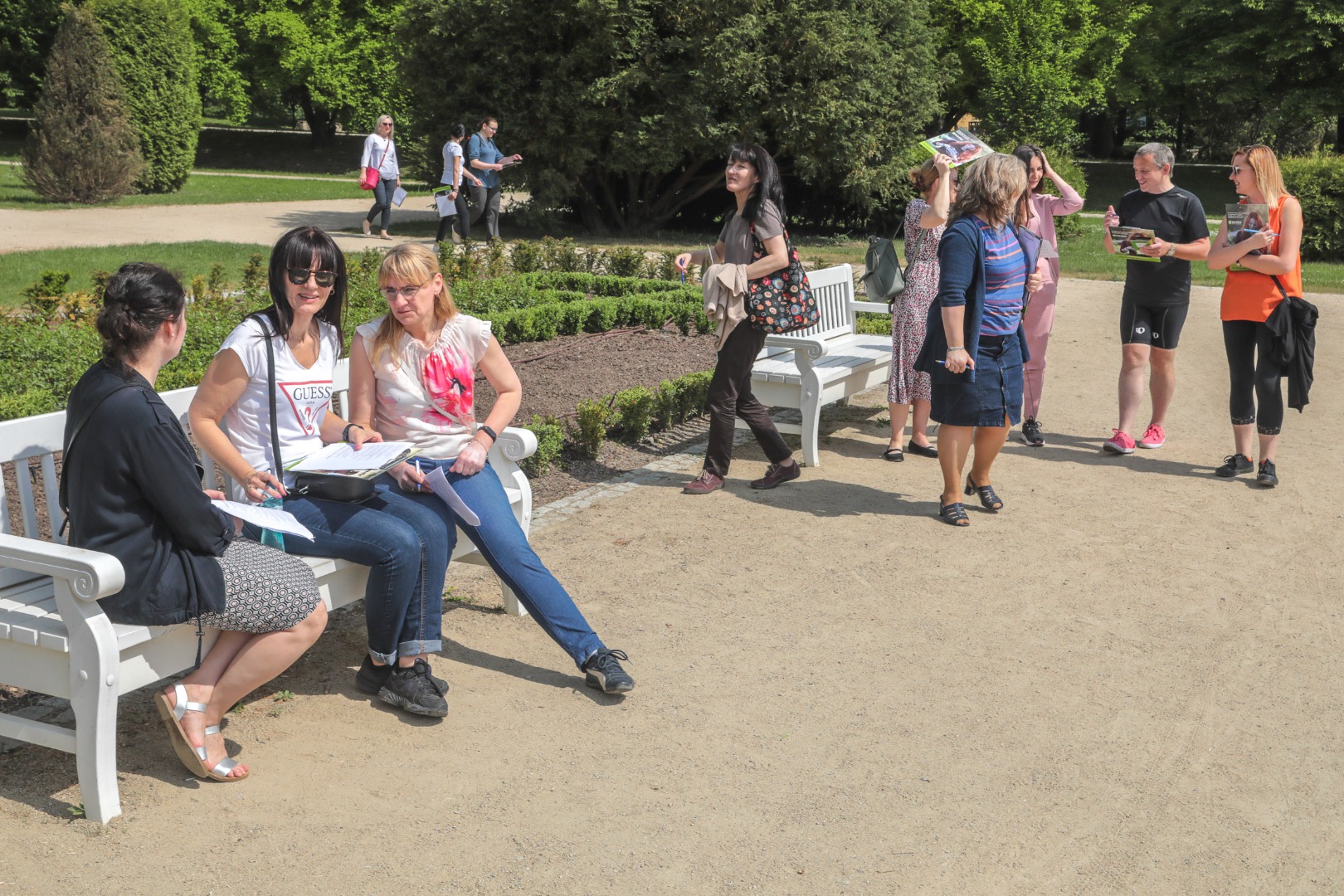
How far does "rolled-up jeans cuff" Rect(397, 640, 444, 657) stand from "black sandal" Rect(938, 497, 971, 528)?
118 inches

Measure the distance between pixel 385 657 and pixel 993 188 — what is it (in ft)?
11.4

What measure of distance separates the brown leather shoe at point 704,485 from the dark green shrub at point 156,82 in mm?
22821

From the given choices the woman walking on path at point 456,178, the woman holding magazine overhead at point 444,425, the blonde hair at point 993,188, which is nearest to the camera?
the woman holding magazine overhead at point 444,425

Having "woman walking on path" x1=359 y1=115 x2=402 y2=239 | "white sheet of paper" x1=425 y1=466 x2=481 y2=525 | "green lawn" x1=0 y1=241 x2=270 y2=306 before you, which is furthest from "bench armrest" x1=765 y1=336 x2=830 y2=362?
"woman walking on path" x1=359 y1=115 x2=402 y2=239

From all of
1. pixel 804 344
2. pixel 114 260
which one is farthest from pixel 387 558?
pixel 114 260

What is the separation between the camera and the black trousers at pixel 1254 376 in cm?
690

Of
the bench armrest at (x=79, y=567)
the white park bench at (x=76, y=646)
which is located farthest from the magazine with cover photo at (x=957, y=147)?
the bench armrest at (x=79, y=567)

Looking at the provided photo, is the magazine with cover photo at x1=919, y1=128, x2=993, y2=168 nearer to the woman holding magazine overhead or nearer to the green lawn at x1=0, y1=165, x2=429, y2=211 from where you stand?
the woman holding magazine overhead

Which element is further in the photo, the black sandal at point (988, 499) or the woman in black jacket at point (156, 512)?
the black sandal at point (988, 499)

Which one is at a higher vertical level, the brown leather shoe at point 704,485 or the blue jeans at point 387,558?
the blue jeans at point 387,558

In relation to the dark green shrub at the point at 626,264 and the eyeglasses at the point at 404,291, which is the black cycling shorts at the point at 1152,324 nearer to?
the eyeglasses at the point at 404,291

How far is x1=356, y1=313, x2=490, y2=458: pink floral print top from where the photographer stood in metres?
4.36

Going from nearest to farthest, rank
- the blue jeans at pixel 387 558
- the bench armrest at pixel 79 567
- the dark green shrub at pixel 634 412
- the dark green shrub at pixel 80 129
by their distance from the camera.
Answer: the bench armrest at pixel 79 567 < the blue jeans at pixel 387 558 < the dark green shrub at pixel 634 412 < the dark green shrub at pixel 80 129

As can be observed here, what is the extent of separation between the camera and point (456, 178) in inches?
690
